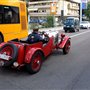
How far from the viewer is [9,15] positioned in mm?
13945

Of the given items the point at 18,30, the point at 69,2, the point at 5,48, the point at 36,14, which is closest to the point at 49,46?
the point at 5,48

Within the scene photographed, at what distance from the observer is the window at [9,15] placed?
13.2 metres

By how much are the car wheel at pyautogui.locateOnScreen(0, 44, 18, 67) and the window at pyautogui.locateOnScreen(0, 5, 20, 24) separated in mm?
5915

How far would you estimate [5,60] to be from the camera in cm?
703

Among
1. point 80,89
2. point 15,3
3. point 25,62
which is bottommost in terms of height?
point 80,89

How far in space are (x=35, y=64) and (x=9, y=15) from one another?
23.5 ft

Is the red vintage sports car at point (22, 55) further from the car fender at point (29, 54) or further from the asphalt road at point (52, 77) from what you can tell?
the asphalt road at point (52, 77)

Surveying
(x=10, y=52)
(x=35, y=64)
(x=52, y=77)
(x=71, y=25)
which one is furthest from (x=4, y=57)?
(x=71, y=25)

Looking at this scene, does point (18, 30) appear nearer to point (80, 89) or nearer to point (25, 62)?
point (25, 62)

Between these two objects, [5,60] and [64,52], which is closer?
[5,60]

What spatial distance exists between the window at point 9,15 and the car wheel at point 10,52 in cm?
592

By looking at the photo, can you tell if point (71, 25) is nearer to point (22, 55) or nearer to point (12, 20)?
point (12, 20)

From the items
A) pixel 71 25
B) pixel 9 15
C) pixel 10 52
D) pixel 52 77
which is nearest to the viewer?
pixel 52 77

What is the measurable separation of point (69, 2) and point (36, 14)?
14989 mm
